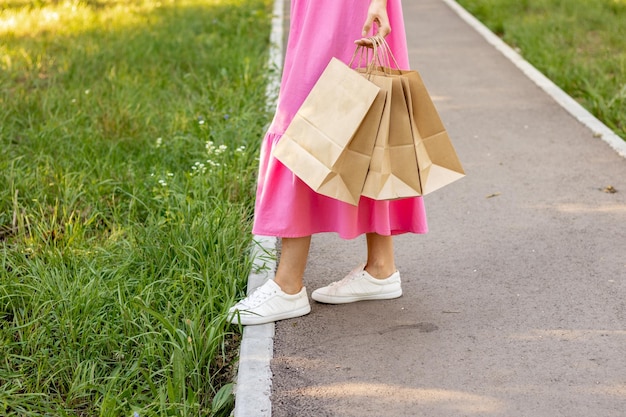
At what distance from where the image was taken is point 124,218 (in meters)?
5.12

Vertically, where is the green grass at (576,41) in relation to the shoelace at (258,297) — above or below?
below

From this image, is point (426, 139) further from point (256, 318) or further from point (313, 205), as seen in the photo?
point (256, 318)

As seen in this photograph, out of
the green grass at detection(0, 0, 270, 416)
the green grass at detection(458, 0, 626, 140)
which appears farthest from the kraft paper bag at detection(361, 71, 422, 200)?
the green grass at detection(458, 0, 626, 140)

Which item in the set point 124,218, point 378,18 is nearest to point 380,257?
point 378,18

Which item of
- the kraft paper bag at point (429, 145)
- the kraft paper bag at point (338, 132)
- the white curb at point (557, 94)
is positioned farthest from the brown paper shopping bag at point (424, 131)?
the white curb at point (557, 94)

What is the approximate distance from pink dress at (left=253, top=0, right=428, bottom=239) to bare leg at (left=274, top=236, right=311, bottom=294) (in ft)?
0.28

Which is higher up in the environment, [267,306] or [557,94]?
[267,306]

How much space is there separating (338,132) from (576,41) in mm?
6825

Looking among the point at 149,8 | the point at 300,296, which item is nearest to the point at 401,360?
the point at 300,296

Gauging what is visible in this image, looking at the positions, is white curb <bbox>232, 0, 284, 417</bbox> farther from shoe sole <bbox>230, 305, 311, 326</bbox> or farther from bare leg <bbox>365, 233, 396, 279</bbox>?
bare leg <bbox>365, 233, 396, 279</bbox>

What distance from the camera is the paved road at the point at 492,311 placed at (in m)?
3.34

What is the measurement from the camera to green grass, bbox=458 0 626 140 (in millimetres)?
7449

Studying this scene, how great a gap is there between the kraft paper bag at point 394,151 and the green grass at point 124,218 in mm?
899

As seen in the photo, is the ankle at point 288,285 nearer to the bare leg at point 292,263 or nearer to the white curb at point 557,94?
the bare leg at point 292,263
